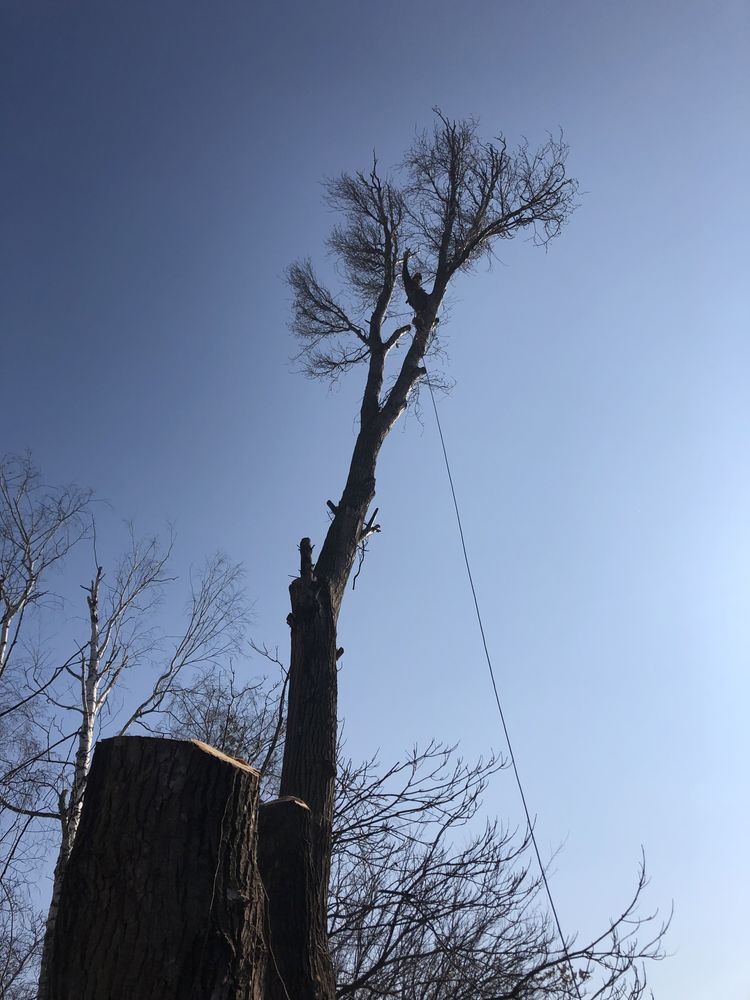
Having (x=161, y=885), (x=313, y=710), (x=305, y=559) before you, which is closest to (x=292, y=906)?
(x=161, y=885)

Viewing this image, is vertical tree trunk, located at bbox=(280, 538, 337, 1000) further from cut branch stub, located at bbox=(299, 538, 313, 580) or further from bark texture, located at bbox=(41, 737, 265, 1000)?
bark texture, located at bbox=(41, 737, 265, 1000)

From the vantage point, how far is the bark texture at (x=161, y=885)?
7.00 feet

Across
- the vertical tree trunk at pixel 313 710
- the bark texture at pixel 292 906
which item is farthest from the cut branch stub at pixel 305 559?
the bark texture at pixel 292 906

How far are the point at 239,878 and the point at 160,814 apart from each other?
31 cm

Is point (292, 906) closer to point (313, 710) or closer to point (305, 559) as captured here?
point (313, 710)

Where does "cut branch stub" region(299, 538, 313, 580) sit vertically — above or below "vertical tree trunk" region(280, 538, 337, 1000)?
above

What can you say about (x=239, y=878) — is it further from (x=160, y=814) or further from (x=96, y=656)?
(x=96, y=656)

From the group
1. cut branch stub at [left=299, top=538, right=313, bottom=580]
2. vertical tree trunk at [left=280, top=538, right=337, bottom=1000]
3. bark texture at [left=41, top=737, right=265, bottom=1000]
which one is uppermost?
cut branch stub at [left=299, top=538, right=313, bottom=580]

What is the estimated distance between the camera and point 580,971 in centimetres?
470

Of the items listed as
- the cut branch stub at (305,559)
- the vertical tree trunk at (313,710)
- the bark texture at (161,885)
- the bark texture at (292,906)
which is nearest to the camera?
the bark texture at (161,885)

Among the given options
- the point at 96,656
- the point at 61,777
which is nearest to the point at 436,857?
the point at 61,777

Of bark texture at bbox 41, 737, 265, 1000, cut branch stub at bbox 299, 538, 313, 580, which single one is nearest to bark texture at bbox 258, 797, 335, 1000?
bark texture at bbox 41, 737, 265, 1000

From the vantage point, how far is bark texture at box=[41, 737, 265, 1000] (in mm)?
2133

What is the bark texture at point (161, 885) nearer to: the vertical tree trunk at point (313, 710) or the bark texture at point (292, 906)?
the bark texture at point (292, 906)
